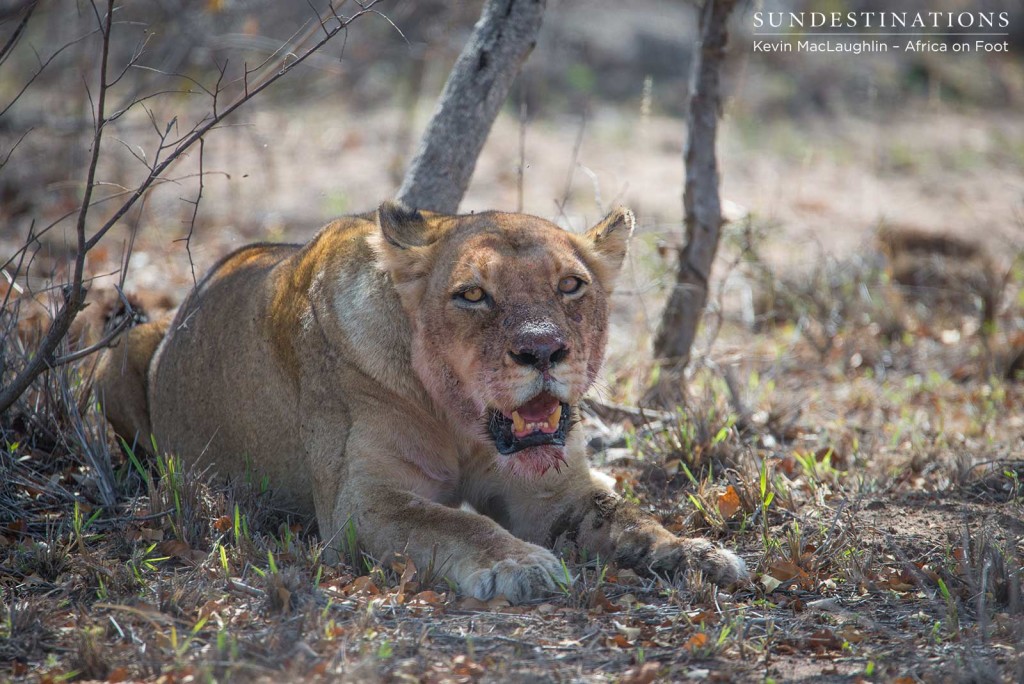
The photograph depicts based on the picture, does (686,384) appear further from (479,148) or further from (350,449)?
(350,449)

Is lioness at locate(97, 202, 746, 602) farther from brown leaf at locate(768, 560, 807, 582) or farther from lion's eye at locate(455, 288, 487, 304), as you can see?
brown leaf at locate(768, 560, 807, 582)

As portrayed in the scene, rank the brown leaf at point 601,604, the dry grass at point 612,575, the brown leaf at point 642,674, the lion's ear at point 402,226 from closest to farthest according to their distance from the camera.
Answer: the brown leaf at point 642,674 → the dry grass at point 612,575 → the brown leaf at point 601,604 → the lion's ear at point 402,226

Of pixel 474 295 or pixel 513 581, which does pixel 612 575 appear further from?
pixel 474 295

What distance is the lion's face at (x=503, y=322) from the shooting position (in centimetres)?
354

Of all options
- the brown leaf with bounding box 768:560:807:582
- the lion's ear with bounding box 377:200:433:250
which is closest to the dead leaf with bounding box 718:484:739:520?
the brown leaf with bounding box 768:560:807:582

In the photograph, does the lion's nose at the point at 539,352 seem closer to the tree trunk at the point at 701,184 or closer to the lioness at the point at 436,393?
the lioness at the point at 436,393

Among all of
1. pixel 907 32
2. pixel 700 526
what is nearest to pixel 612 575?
pixel 700 526

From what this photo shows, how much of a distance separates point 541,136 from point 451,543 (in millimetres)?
9814

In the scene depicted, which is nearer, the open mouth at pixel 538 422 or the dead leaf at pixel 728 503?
the open mouth at pixel 538 422

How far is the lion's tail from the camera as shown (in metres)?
5.19

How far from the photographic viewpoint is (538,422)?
3641mm

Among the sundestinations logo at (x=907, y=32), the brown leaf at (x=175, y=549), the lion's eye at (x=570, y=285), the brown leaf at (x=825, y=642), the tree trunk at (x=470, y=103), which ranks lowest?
the brown leaf at (x=825, y=642)

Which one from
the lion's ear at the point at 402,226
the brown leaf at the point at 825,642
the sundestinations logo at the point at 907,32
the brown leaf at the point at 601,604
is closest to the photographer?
the brown leaf at the point at 825,642

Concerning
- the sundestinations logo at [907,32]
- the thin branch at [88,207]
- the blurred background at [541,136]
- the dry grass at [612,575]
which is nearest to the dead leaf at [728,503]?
the dry grass at [612,575]
